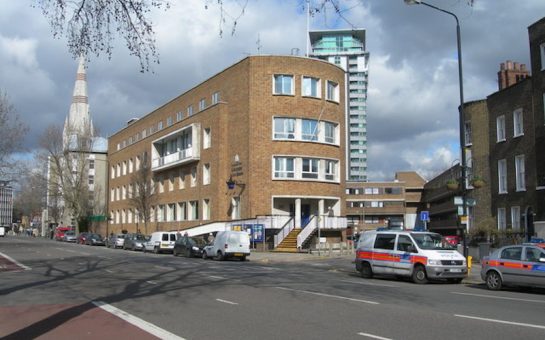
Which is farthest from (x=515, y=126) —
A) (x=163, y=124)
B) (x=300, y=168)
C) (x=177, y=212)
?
(x=163, y=124)

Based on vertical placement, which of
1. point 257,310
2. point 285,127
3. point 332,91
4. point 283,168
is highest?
point 332,91

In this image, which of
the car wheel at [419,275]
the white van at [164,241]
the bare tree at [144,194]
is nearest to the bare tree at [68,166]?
the bare tree at [144,194]

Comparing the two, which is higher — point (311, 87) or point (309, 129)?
point (311, 87)

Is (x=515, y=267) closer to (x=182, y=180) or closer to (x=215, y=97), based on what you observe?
(x=215, y=97)

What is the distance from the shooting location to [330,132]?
47.9 metres

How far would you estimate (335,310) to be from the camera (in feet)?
38.0

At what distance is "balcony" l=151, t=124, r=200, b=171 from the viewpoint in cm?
5347

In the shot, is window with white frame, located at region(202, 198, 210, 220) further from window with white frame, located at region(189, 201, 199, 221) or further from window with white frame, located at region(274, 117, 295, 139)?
window with white frame, located at region(274, 117, 295, 139)

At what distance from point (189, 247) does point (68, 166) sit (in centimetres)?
4809

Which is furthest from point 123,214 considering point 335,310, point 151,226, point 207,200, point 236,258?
point 335,310

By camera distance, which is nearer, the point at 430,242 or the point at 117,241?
the point at 430,242

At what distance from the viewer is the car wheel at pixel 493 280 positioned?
16.8m

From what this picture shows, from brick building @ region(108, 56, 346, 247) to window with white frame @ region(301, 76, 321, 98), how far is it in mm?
83

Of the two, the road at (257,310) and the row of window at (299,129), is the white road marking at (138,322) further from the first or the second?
the row of window at (299,129)
